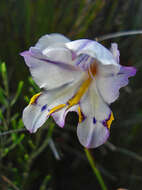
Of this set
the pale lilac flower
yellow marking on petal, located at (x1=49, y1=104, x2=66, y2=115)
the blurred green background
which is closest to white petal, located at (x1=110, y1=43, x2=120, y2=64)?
the pale lilac flower

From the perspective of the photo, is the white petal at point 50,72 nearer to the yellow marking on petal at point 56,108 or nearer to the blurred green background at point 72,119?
the yellow marking on petal at point 56,108

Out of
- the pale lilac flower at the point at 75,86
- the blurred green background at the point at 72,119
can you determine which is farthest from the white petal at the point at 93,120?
the blurred green background at the point at 72,119

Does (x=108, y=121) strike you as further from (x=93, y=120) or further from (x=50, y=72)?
(x=50, y=72)

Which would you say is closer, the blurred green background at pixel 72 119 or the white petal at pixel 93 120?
the white petal at pixel 93 120

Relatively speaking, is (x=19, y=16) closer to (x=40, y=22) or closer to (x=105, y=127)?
(x=40, y=22)

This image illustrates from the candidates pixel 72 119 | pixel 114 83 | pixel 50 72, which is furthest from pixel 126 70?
pixel 72 119

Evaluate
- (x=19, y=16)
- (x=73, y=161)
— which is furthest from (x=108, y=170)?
(x=19, y=16)
